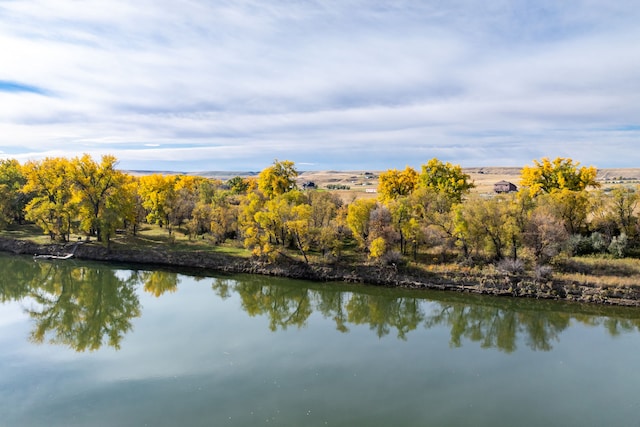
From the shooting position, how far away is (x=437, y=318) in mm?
27984

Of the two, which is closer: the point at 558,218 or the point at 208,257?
the point at 558,218

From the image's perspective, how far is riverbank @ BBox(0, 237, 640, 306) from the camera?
29.9 m

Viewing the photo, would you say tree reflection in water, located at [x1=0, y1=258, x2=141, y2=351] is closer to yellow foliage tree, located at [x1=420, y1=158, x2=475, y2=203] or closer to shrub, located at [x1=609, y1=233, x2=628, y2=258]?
yellow foliage tree, located at [x1=420, y1=158, x2=475, y2=203]

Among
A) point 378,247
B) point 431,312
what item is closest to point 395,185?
point 378,247

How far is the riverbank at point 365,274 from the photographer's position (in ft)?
98.0

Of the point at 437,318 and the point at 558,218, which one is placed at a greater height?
the point at 558,218

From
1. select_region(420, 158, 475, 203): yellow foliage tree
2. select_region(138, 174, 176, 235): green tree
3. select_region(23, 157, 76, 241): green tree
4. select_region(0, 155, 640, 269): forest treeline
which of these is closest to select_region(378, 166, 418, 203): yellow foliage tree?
select_region(0, 155, 640, 269): forest treeline

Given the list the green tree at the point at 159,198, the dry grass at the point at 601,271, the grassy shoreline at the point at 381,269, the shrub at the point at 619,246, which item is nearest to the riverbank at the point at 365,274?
the grassy shoreline at the point at 381,269

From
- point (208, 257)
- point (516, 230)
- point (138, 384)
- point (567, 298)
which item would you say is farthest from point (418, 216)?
point (138, 384)

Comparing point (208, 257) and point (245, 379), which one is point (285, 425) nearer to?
point (245, 379)

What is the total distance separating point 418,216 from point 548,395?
69.7 feet

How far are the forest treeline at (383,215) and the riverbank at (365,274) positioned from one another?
4.15ft

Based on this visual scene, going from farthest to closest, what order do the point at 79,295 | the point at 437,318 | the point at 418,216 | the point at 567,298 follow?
the point at 418,216, the point at 79,295, the point at 567,298, the point at 437,318

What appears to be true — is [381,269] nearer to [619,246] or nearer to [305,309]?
[305,309]
